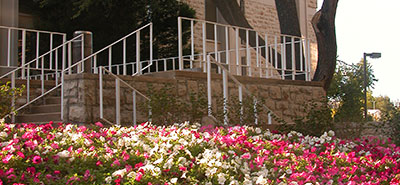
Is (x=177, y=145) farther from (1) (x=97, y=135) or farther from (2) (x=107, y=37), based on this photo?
(2) (x=107, y=37)

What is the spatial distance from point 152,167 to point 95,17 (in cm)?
923

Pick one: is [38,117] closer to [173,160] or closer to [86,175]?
[173,160]

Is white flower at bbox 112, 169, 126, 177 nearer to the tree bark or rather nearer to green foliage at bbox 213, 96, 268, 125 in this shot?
green foliage at bbox 213, 96, 268, 125

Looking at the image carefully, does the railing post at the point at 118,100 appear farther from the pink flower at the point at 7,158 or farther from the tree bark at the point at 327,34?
the tree bark at the point at 327,34

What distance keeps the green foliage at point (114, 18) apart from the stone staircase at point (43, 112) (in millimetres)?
3049

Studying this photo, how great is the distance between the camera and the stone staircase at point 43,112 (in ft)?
25.9

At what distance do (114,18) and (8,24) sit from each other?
2349 millimetres

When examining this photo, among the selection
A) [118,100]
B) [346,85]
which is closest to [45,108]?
[118,100]

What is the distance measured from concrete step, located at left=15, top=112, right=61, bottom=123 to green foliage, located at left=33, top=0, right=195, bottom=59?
11.7 feet

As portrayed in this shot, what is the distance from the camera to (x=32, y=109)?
8477mm

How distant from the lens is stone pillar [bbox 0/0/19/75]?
36.1 ft

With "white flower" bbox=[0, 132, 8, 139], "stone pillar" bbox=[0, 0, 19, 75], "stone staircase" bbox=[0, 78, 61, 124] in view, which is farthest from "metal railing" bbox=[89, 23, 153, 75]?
"white flower" bbox=[0, 132, 8, 139]

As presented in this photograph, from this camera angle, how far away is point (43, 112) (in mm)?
8430

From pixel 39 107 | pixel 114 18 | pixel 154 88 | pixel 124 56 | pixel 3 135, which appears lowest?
pixel 3 135
